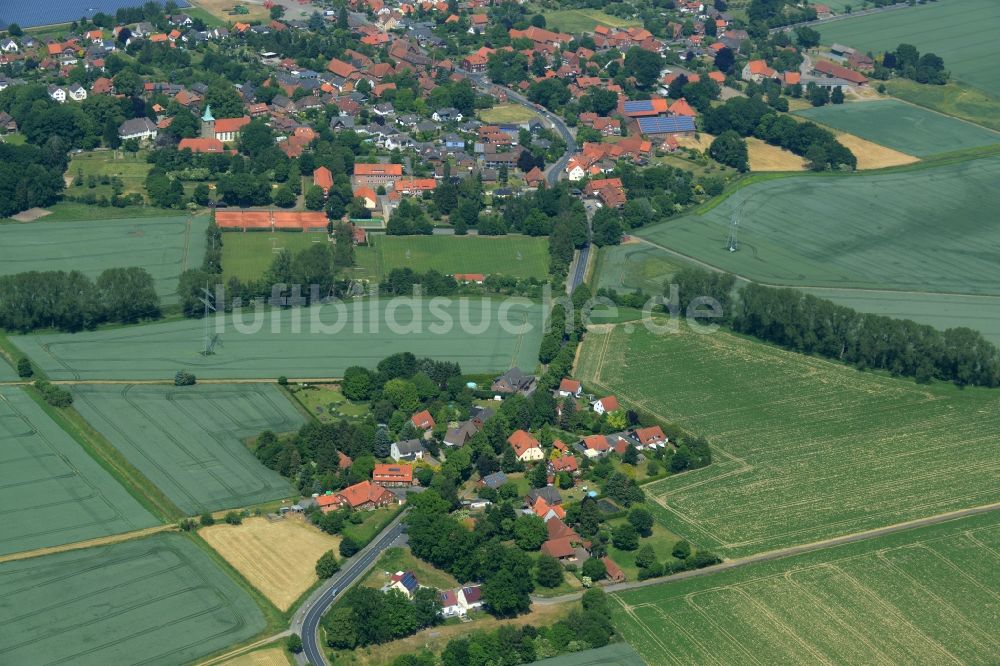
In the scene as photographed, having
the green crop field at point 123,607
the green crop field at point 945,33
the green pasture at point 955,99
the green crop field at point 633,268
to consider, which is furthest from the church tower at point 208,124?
the green crop field at point 945,33

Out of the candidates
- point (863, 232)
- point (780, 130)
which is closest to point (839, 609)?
point (863, 232)

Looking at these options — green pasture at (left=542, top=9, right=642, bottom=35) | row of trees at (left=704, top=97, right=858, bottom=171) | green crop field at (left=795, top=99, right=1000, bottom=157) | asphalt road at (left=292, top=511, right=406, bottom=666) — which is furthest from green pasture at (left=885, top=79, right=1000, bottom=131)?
asphalt road at (left=292, top=511, right=406, bottom=666)

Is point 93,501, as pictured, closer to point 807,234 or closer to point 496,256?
point 496,256

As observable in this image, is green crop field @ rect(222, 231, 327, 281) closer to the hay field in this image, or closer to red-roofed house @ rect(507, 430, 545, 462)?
red-roofed house @ rect(507, 430, 545, 462)

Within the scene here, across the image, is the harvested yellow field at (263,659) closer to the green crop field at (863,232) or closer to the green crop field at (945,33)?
the green crop field at (863,232)

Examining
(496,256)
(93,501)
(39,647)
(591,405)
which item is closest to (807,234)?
(496,256)
